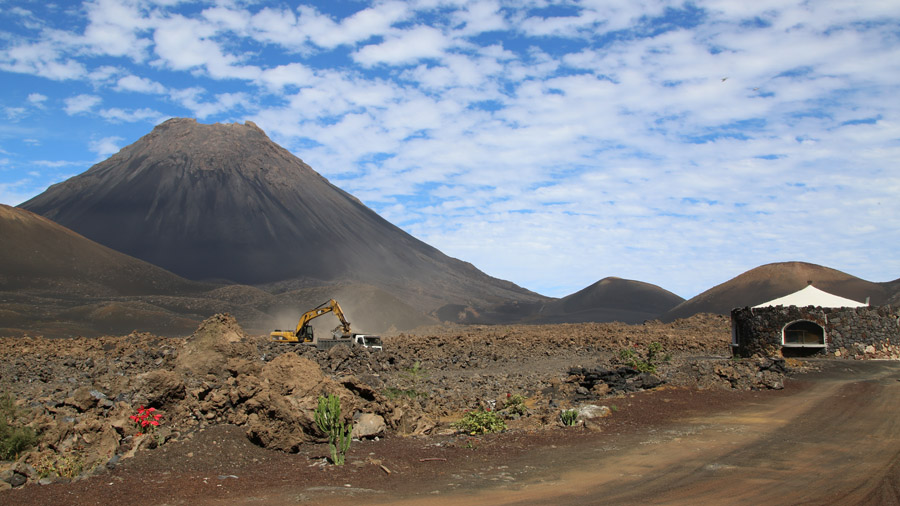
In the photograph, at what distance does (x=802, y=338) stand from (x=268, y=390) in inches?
753

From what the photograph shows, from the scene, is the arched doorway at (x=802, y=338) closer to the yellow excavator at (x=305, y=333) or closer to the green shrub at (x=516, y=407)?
the green shrub at (x=516, y=407)

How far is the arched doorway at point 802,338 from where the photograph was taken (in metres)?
22.3

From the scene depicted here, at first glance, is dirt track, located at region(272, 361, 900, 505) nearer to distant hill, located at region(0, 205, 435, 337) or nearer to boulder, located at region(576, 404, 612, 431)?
boulder, located at region(576, 404, 612, 431)

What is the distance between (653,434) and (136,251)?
118171 mm

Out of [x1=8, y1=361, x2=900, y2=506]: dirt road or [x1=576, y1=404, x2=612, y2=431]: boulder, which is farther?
[x1=576, y1=404, x2=612, y2=431]: boulder

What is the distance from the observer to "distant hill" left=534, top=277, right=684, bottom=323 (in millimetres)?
100750

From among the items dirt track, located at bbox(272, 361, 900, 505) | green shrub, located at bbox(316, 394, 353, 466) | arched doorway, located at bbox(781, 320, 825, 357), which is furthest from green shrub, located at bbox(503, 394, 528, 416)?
arched doorway, located at bbox(781, 320, 825, 357)

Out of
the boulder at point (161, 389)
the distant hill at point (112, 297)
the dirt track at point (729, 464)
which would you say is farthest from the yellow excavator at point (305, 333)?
the distant hill at point (112, 297)

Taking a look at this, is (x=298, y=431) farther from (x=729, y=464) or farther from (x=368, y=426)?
(x=729, y=464)

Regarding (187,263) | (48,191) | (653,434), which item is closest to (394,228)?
(187,263)

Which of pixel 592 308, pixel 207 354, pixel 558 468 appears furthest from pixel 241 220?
pixel 558 468

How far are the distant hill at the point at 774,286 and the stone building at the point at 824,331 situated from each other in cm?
5564

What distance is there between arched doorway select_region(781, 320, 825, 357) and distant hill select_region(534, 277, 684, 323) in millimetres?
73710

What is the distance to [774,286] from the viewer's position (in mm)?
78812
